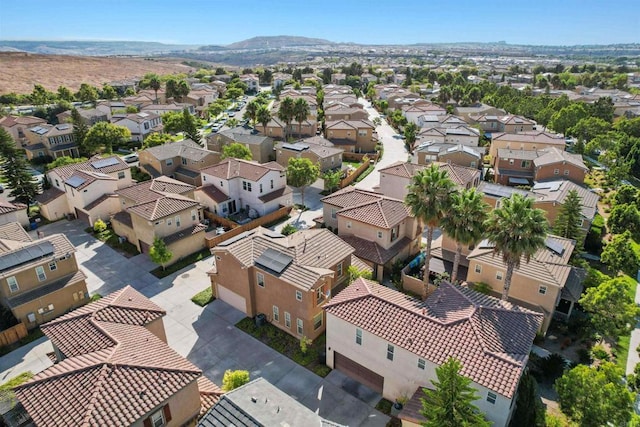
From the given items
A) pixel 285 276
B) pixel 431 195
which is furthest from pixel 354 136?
pixel 285 276

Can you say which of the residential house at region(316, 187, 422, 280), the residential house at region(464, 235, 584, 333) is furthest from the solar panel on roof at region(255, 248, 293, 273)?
the residential house at region(464, 235, 584, 333)

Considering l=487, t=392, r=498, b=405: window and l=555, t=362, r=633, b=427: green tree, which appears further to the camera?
l=555, t=362, r=633, b=427: green tree

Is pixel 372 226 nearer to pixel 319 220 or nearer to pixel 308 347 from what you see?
pixel 319 220

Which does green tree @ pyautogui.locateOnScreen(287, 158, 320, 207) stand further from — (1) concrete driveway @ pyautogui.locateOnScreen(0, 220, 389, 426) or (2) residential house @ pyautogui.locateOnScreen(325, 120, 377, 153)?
(2) residential house @ pyautogui.locateOnScreen(325, 120, 377, 153)

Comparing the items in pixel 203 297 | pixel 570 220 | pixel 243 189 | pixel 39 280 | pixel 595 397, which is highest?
pixel 570 220

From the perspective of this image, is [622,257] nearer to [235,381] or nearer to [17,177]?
[235,381]

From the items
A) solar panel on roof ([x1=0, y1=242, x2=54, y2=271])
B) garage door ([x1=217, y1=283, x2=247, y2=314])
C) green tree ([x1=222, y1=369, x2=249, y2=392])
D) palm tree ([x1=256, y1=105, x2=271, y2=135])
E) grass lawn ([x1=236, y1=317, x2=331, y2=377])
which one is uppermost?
palm tree ([x1=256, y1=105, x2=271, y2=135])

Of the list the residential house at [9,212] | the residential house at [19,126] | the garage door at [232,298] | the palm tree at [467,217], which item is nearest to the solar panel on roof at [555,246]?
the palm tree at [467,217]
